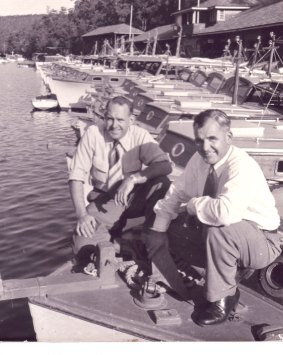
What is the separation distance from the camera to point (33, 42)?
124000 millimetres

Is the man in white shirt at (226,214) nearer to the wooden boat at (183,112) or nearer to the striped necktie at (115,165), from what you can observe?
the striped necktie at (115,165)

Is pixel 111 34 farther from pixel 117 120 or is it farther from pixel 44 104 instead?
pixel 117 120

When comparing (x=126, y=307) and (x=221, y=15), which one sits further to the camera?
(x=221, y=15)

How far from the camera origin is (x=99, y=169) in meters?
5.52

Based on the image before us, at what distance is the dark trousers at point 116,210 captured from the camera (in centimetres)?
504

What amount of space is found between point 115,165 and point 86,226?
1.01 metres

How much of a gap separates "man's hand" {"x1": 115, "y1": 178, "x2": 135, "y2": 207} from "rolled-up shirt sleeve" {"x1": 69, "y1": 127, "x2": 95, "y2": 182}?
47 cm

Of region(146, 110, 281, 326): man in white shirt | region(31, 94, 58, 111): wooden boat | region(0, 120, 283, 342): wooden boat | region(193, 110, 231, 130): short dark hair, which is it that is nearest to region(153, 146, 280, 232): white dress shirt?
region(146, 110, 281, 326): man in white shirt

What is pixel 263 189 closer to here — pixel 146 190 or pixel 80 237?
pixel 146 190

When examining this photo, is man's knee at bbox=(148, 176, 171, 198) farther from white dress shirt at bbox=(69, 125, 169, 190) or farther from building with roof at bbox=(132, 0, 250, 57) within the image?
building with roof at bbox=(132, 0, 250, 57)

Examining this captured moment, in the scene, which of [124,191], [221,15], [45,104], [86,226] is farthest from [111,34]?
[86,226]

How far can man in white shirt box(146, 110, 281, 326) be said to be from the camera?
12.8 ft

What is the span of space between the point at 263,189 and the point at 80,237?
6.87ft

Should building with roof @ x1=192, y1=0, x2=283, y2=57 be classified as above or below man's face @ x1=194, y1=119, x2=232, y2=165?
above
